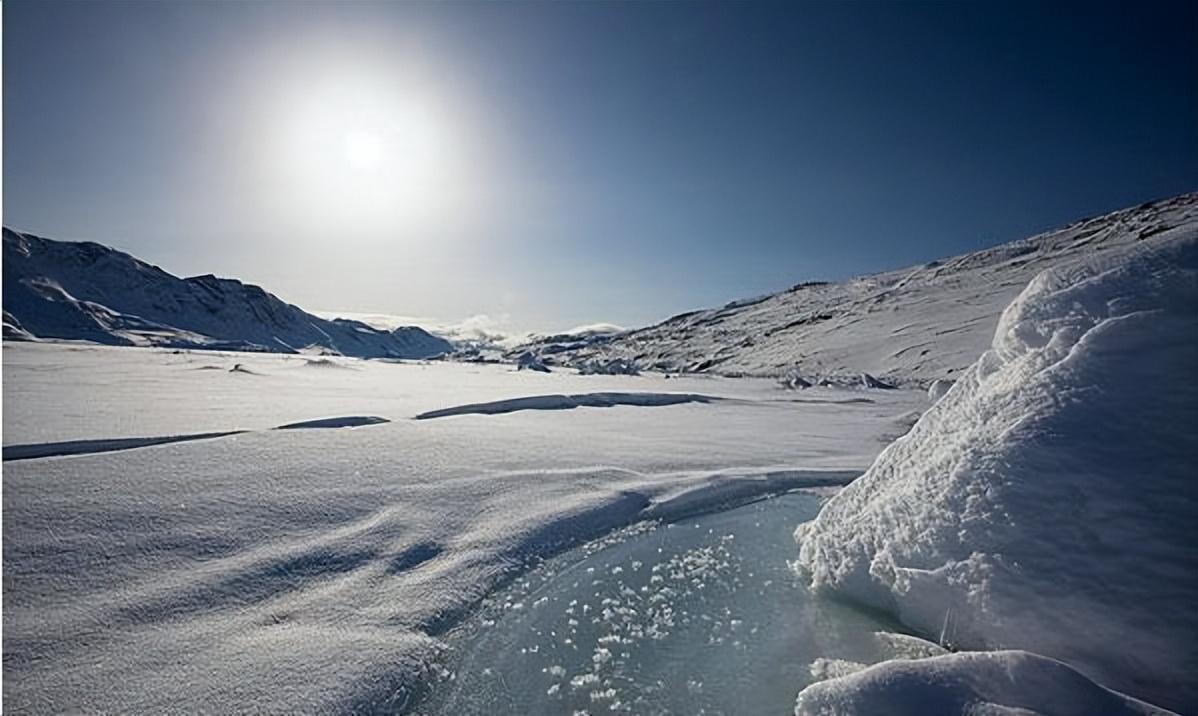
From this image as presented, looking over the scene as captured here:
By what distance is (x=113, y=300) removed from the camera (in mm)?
149750

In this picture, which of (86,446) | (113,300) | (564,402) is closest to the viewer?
(86,446)

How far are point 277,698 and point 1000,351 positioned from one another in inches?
187

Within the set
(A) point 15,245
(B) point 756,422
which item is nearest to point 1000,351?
(B) point 756,422

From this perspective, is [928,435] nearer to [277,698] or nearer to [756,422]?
[277,698]

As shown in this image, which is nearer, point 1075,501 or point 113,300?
point 1075,501

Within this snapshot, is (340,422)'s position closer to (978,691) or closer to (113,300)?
(978,691)

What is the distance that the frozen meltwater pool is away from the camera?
251 cm

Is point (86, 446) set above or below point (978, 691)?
above

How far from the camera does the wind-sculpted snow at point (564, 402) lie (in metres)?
9.99

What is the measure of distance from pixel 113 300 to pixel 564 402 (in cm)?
19721

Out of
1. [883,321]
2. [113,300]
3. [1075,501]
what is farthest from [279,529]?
[113,300]

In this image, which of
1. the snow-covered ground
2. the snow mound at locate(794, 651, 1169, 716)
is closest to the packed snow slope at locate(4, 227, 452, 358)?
the snow-covered ground

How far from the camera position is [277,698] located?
217 cm

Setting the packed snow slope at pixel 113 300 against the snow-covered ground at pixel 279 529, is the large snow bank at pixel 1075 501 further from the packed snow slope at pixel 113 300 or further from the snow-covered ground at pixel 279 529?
the packed snow slope at pixel 113 300
